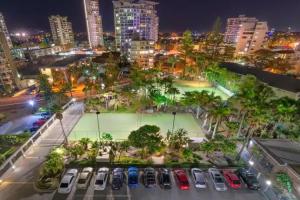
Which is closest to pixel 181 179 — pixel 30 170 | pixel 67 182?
pixel 67 182

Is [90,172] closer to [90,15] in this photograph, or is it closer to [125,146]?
[125,146]

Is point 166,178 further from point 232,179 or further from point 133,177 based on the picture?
point 232,179

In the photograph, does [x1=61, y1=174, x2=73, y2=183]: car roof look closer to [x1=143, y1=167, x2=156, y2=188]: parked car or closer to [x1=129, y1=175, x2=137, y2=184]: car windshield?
A: [x1=129, y1=175, x2=137, y2=184]: car windshield

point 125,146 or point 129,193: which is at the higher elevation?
point 125,146

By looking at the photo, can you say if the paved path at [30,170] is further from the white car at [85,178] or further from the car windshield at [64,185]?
the white car at [85,178]

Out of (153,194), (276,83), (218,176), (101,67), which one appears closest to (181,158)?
(218,176)

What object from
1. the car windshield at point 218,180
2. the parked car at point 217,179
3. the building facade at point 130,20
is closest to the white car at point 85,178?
the parked car at point 217,179
